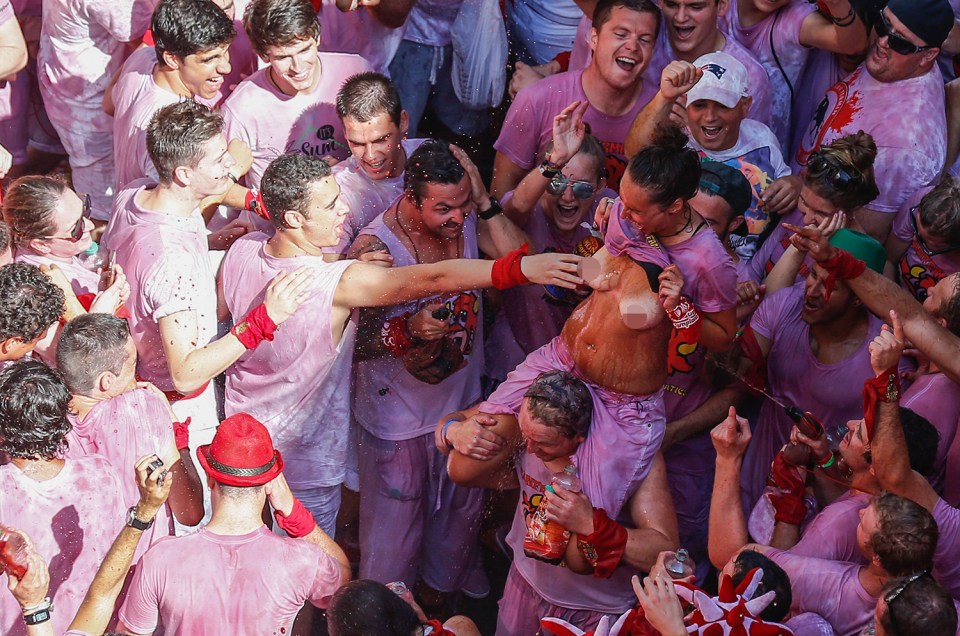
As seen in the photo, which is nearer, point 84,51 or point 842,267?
point 842,267

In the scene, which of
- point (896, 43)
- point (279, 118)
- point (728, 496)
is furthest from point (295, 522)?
point (896, 43)

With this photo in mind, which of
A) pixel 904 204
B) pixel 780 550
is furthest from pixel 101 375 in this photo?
pixel 904 204

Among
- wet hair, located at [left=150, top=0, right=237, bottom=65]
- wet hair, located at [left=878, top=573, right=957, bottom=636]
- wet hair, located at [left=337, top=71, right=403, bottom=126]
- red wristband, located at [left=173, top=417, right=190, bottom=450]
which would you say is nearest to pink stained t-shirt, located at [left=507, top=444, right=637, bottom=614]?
wet hair, located at [left=878, top=573, right=957, bottom=636]

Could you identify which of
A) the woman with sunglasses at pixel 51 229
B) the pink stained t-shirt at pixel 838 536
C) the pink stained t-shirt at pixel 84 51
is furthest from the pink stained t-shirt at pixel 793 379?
the pink stained t-shirt at pixel 84 51

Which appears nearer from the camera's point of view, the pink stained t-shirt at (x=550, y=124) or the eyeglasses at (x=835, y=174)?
the eyeglasses at (x=835, y=174)

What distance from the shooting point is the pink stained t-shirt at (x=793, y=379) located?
155 inches

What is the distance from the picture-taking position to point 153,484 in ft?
10.5

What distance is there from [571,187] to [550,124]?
20.6 inches

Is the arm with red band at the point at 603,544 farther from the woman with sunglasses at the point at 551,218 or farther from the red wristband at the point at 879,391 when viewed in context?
the woman with sunglasses at the point at 551,218

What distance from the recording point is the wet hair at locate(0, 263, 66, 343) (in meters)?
3.66

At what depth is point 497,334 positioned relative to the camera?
4.73 meters

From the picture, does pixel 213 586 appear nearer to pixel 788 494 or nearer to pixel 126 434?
pixel 126 434

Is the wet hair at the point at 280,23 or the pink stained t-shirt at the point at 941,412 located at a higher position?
the wet hair at the point at 280,23

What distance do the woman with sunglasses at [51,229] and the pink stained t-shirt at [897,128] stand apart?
291 cm
